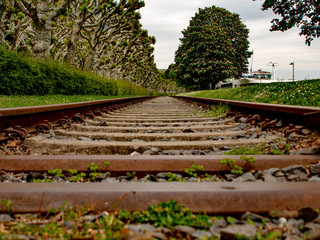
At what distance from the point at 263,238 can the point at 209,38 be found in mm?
36472

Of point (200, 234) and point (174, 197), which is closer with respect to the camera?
point (200, 234)

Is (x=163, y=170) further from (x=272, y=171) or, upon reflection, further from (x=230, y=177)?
(x=272, y=171)

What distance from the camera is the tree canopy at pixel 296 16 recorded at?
12.0 meters

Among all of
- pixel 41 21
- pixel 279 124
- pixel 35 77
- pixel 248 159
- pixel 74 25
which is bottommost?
pixel 248 159

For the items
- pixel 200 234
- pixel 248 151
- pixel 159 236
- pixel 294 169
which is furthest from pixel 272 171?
pixel 159 236

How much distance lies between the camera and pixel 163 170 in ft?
6.18

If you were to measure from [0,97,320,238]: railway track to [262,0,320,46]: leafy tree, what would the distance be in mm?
10925

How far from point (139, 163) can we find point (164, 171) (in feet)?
0.66

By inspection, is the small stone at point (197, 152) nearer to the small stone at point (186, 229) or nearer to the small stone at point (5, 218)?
the small stone at point (186, 229)

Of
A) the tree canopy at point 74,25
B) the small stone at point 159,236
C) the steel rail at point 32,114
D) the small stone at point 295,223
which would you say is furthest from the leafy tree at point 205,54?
the small stone at point 159,236

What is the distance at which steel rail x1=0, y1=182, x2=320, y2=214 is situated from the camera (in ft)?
4.29

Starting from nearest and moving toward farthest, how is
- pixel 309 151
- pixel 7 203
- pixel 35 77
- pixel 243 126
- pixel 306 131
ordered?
pixel 7 203, pixel 309 151, pixel 306 131, pixel 243 126, pixel 35 77

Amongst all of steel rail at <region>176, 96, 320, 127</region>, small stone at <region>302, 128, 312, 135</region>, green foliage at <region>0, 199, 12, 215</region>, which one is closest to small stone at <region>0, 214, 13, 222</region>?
green foliage at <region>0, 199, 12, 215</region>

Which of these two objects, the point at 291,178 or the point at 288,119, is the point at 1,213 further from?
the point at 288,119
